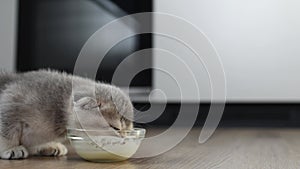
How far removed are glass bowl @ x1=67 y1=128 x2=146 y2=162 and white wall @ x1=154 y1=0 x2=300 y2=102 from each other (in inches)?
53.1

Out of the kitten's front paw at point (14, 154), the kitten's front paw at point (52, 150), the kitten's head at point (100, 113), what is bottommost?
the kitten's front paw at point (52, 150)

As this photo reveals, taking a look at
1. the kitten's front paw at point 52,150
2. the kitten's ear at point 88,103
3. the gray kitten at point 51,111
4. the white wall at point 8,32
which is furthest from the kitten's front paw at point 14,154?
the white wall at point 8,32

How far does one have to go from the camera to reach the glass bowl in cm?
105

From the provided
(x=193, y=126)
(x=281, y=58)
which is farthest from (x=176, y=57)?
(x=281, y=58)

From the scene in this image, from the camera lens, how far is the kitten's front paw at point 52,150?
49.5 inches

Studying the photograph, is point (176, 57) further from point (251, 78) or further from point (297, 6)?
point (297, 6)

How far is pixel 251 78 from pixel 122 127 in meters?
1.42

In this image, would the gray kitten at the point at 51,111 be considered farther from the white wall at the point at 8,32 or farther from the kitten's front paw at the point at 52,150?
the white wall at the point at 8,32

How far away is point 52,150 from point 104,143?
282 mm

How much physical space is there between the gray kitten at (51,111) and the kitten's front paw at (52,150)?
7 cm

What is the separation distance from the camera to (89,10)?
267cm

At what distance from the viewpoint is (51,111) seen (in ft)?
3.72

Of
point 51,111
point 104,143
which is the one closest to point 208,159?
point 104,143

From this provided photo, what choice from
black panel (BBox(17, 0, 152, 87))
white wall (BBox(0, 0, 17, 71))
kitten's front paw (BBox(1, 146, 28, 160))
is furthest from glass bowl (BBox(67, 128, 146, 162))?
white wall (BBox(0, 0, 17, 71))
